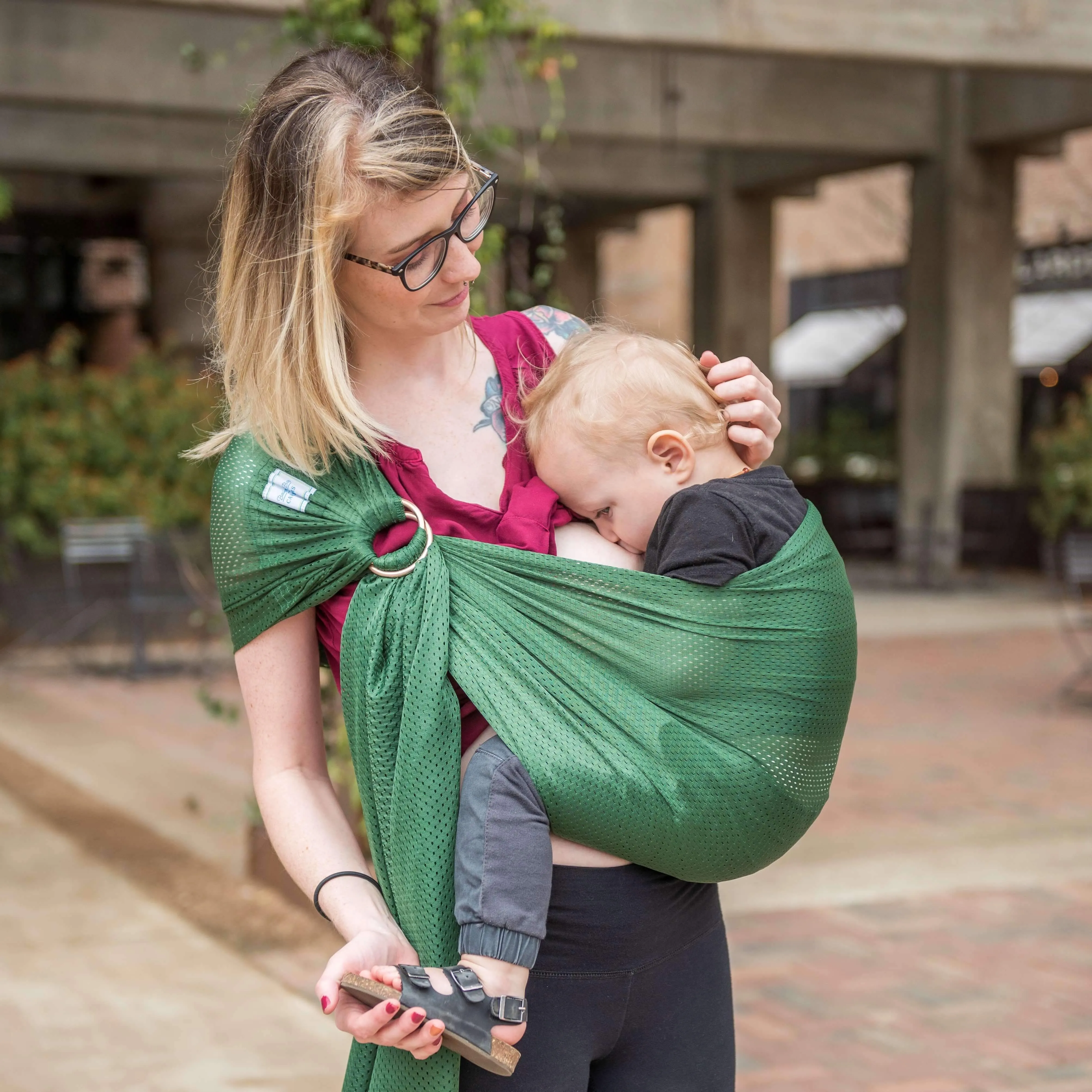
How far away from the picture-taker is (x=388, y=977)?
139 cm

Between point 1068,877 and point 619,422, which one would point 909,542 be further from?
point 619,422

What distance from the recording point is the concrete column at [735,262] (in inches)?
729

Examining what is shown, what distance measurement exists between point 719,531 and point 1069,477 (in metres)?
8.40

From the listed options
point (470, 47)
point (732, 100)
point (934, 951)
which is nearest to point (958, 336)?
point (732, 100)

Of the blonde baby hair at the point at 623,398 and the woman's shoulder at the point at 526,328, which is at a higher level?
the woman's shoulder at the point at 526,328

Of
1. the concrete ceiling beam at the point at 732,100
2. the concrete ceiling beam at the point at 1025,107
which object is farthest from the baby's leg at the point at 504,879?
the concrete ceiling beam at the point at 1025,107

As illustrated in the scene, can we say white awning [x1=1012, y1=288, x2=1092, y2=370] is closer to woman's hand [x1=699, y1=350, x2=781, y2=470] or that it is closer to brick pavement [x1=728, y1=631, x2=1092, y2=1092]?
brick pavement [x1=728, y1=631, x2=1092, y2=1092]

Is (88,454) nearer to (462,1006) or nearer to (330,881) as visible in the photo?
(330,881)

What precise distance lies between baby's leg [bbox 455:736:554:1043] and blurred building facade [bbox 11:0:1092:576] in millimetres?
8528

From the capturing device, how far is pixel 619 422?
5.47ft

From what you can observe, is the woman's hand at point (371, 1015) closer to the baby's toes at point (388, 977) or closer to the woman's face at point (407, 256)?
the baby's toes at point (388, 977)

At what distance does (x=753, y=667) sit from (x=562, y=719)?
0.67 ft

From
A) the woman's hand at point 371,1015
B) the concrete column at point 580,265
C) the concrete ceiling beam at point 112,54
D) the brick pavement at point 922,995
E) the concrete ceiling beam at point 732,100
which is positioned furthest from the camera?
the concrete column at point 580,265

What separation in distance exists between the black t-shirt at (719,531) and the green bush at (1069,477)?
8023mm
